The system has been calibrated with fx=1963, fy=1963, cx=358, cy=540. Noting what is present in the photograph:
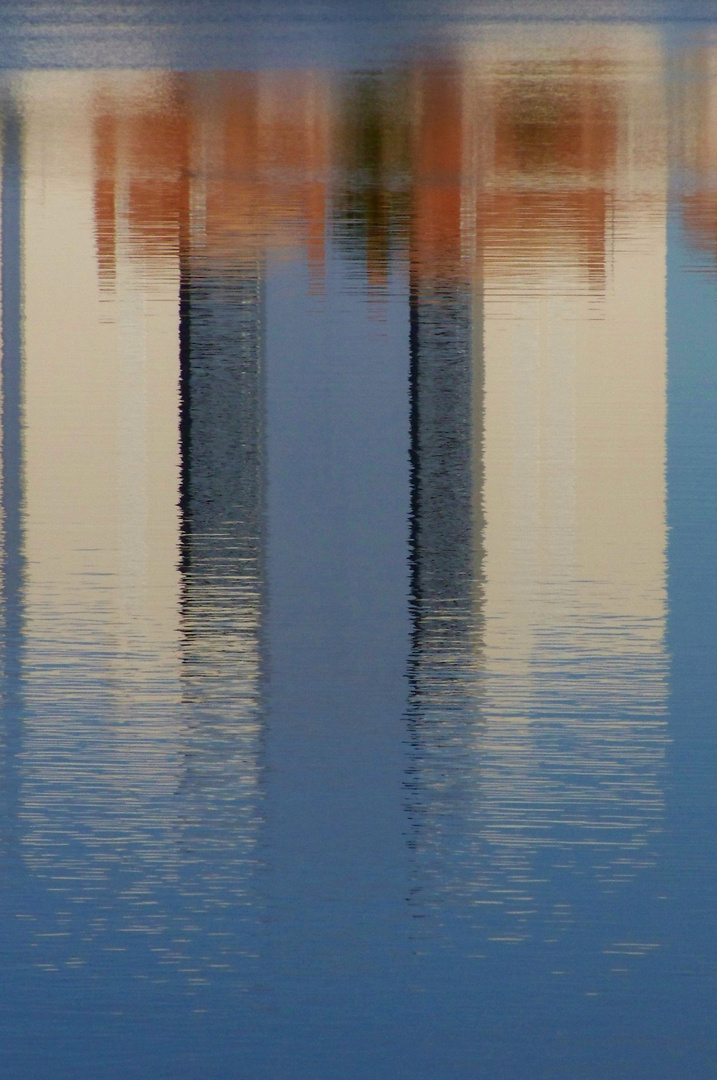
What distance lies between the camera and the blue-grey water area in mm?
2311

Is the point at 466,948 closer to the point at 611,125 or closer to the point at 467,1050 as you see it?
the point at 467,1050

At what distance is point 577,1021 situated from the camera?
2254 millimetres

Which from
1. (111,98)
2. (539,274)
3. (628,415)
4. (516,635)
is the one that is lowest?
(516,635)

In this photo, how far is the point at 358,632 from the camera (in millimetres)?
3576

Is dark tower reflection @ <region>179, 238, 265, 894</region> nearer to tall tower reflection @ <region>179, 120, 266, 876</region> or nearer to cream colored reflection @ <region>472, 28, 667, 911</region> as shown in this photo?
tall tower reflection @ <region>179, 120, 266, 876</region>

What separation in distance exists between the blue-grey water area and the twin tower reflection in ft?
0.04

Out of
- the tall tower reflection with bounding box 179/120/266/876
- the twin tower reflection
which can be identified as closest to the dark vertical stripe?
the twin tower reflection

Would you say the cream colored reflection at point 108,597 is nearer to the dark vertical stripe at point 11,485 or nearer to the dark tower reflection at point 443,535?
the dark vertical stripe at point 11,485

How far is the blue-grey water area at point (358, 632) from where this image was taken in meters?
2.31

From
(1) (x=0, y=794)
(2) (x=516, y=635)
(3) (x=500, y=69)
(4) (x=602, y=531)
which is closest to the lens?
(1) (x=0, y=794)

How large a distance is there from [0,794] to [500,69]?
13939 millimetres

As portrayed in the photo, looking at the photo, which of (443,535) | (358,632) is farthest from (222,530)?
(358,632)

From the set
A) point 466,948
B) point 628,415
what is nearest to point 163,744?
point 466,948

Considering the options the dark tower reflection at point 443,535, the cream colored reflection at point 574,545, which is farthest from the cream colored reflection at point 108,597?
the cream colored reflection at point 574,545
